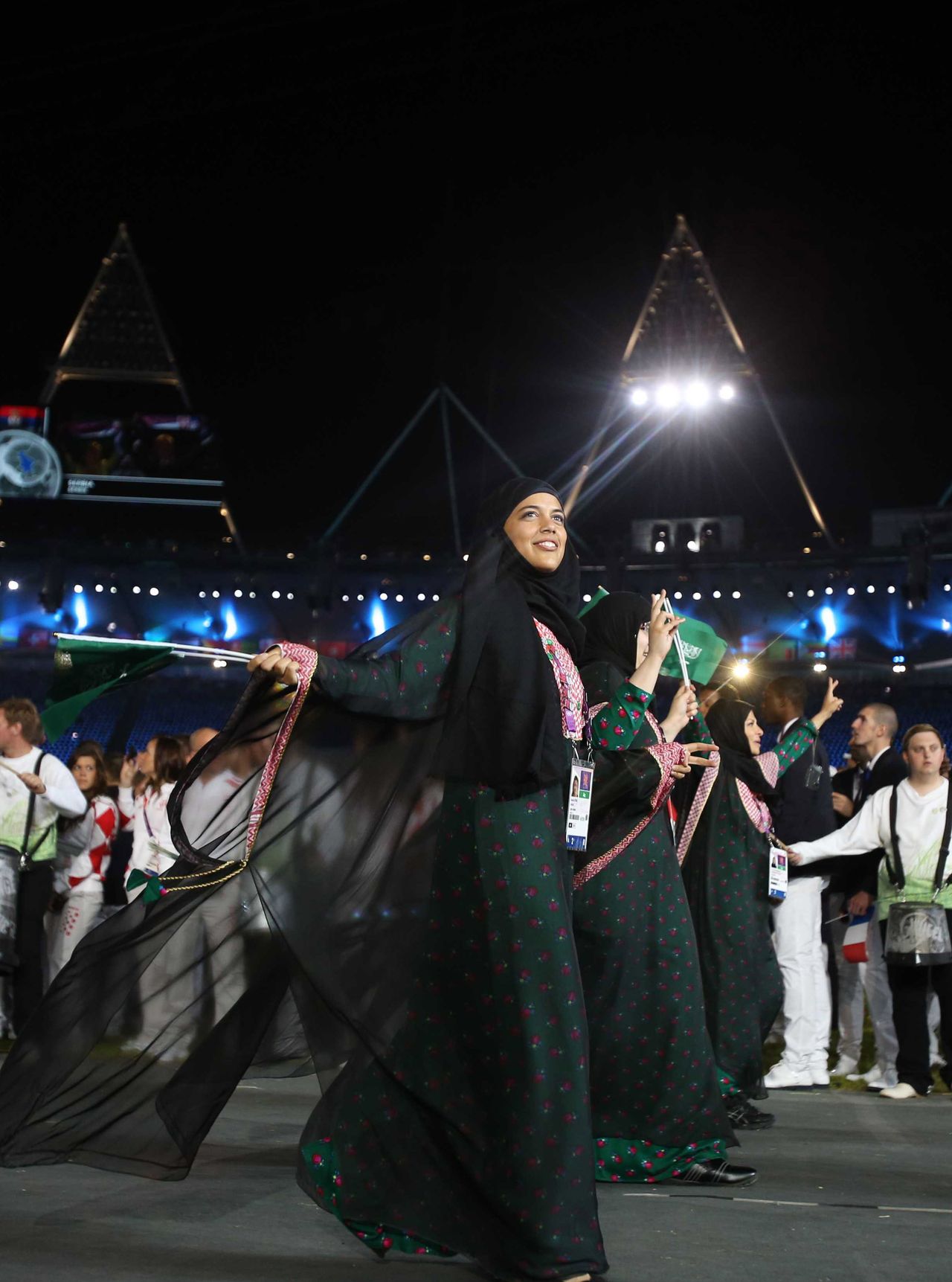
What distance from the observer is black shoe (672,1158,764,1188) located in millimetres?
4020

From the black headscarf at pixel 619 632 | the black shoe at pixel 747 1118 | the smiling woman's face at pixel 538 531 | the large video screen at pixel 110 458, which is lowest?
the black shoe at pixel 747 1118

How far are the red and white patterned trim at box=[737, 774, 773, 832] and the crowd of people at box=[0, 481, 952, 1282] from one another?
4.40 ft

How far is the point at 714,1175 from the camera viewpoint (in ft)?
13.2

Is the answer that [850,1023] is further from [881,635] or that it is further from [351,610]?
[351,610]

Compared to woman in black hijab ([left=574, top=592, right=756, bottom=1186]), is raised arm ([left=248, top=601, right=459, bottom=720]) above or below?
above

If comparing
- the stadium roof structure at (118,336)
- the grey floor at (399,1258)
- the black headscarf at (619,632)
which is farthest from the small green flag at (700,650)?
the stadium roof structure at (118,336)

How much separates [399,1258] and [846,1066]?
465 cm

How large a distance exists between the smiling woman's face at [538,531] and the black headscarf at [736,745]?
2645 mm

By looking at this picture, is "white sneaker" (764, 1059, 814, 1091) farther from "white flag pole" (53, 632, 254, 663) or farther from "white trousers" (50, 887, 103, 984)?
"white flag pole" (53, 632, 254, 663)

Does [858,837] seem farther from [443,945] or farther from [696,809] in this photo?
[443,945]

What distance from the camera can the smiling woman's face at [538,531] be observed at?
3.54 meters

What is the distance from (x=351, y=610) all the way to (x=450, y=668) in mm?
29916

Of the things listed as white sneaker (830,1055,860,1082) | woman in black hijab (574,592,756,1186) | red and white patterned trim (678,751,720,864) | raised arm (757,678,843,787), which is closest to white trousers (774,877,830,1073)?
white sneaker (830,1055,860,1082)

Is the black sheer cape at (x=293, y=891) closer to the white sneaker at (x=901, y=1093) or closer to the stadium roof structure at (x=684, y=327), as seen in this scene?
the white sneaker at (x=901, y=1093)
